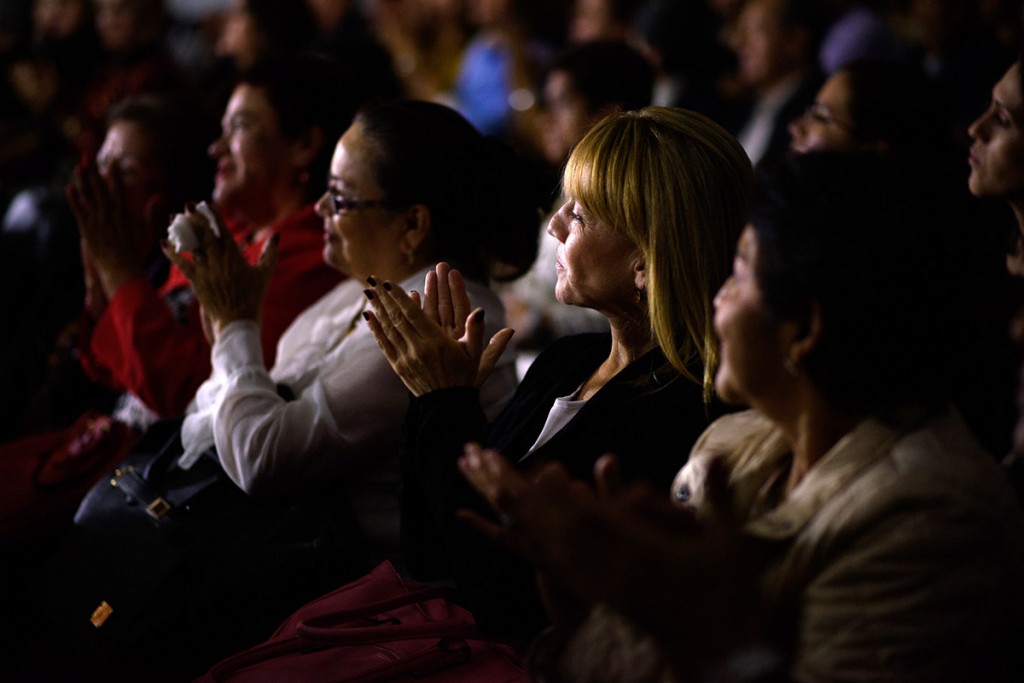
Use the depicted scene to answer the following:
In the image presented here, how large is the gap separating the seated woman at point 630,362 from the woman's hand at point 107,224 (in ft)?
3.08

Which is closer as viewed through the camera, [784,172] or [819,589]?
[819,589]

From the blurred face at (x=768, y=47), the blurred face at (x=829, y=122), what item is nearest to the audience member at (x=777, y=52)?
the blurred face at (x=768, y=47)

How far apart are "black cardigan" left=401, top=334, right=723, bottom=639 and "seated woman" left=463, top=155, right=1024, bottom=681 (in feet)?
0.61

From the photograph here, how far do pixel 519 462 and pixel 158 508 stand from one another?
69cm

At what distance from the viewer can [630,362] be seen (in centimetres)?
143

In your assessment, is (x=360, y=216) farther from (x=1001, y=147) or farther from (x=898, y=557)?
(x=898, y=557)

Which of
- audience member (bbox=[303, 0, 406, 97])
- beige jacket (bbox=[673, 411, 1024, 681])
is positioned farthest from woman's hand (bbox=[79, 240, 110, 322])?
beige jacket (bbox=[673, 411, 1024, 681])

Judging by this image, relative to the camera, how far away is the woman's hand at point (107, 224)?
2.09 m

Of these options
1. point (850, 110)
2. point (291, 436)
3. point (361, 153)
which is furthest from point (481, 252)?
Result: point (850, 110)

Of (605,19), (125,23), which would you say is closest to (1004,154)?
(605,19)

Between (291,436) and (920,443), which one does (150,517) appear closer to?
(291,436)

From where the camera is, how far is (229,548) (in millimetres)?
1662

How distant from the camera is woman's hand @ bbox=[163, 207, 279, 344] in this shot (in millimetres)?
1822

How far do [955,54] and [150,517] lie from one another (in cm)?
357
